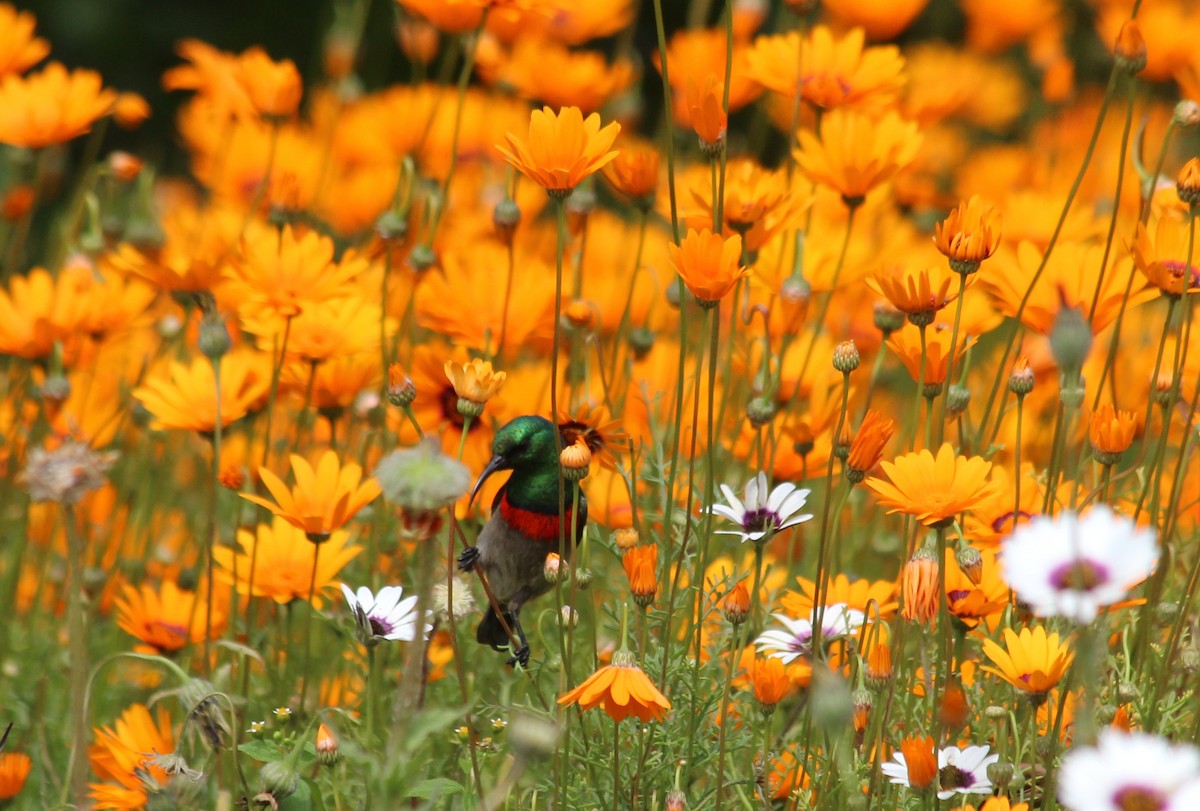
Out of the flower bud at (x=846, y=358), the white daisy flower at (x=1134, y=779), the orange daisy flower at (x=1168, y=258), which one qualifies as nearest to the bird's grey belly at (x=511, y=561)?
the flower bud at (x=846, y=358)

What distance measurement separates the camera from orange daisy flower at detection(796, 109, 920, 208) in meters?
1.59

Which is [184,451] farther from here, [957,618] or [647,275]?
[957,618]

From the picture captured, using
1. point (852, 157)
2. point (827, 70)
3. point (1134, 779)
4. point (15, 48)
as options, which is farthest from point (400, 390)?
point (15, 48)

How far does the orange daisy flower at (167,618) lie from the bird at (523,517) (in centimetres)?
34

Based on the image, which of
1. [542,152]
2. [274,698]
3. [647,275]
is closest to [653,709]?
[542,152]

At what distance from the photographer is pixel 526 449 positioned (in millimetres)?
1447

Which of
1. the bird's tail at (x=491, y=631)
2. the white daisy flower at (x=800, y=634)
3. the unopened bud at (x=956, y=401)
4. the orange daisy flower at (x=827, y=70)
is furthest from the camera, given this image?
the orange daisy flower at (x=827, y=70)

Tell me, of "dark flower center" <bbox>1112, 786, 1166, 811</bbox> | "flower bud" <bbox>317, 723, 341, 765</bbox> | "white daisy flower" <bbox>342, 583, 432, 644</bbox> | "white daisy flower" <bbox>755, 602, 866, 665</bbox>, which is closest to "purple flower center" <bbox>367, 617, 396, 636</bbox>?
"white daisy flower" <bbox>342, 583, 432, 644</bbox>

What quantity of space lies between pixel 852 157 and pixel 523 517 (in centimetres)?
53

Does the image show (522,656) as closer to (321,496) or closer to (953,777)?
(321,496)

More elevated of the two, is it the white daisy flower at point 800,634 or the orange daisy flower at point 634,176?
the orange daisy flower at point 634,176

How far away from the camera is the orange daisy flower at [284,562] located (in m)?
1.45

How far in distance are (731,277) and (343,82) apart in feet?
5.59

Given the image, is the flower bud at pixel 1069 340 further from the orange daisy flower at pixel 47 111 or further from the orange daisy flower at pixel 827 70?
the orange daisy flower at pixel 47 111
